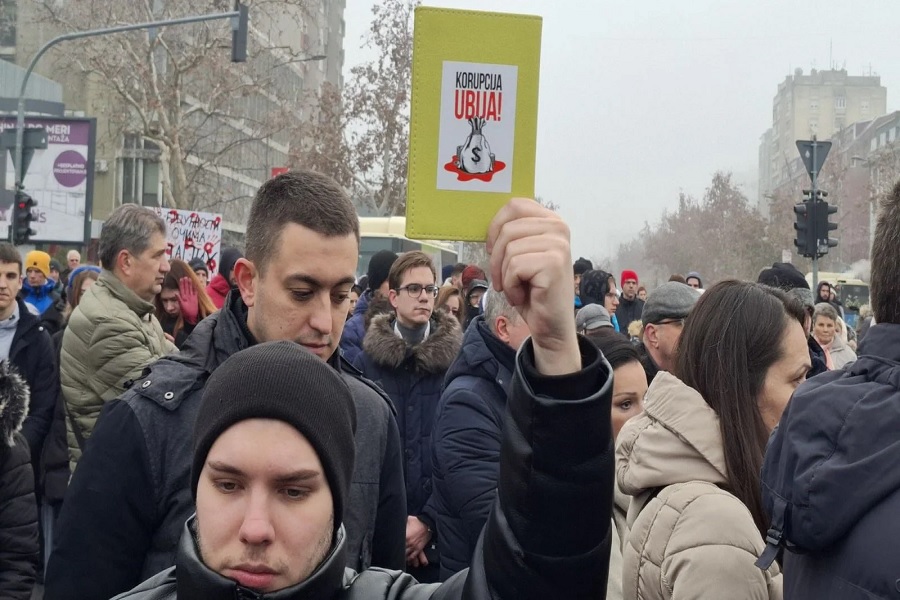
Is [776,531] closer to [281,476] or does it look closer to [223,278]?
[281,476]

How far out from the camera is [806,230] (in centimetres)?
1630

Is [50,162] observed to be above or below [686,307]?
above

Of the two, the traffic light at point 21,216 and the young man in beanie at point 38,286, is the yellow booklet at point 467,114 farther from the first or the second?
the traffic light at point 21,216

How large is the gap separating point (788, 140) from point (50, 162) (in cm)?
14067

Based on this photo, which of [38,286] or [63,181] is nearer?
[38,286]

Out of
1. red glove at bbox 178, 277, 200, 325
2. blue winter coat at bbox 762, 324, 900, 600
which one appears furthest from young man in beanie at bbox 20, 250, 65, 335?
blue winter coat at bbox 762, 324, 900, 600

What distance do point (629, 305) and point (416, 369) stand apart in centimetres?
964

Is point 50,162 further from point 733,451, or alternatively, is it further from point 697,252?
point 697,252

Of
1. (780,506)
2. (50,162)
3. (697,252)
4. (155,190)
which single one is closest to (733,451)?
(780,506)

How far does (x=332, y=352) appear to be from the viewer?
2992 millimetres

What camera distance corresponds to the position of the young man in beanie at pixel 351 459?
177 centimetres

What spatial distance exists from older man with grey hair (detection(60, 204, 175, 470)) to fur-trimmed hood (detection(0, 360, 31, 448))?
40.8 inches

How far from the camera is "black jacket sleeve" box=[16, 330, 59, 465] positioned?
6660mm

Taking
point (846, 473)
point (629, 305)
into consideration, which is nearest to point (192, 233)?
point (629, 305)
